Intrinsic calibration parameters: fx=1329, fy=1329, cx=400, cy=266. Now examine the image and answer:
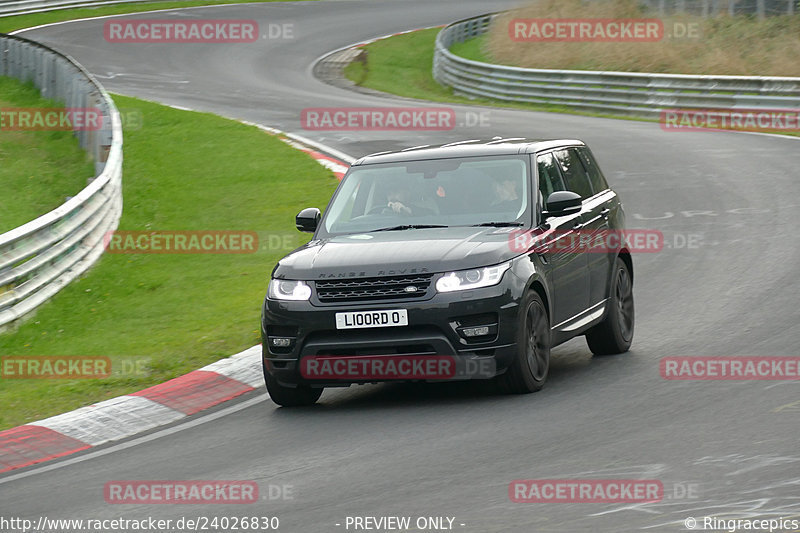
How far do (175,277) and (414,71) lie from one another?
1089 inches

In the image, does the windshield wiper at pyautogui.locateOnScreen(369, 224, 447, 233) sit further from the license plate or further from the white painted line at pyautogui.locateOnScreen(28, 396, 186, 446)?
the white painted line at pyautogui.locateOnScreen(28, 396, 186, 446)

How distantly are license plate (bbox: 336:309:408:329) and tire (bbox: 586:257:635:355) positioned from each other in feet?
8.12

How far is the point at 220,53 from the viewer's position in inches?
1713

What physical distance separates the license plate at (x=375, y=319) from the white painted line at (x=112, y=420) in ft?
5.14

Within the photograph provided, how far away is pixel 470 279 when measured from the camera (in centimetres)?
866

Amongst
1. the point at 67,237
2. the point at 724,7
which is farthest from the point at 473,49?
the point at 67,237

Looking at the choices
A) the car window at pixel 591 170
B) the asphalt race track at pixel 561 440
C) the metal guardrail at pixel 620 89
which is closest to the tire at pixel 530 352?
the asphalt race track at pixel 561 440

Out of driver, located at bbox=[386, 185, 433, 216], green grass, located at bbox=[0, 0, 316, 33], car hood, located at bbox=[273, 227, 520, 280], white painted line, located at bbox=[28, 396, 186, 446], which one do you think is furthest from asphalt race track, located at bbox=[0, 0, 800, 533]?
green grass, located at bbox=[0, 0, 316, 33]

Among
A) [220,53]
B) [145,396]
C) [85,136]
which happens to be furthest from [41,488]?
[220,53]

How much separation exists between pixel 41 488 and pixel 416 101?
26.4 meters

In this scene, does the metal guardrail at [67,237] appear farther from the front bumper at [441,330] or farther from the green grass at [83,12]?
the green grass at [83,12]

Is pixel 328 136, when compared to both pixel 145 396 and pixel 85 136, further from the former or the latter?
pixel 145 396

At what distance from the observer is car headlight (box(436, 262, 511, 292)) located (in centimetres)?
862

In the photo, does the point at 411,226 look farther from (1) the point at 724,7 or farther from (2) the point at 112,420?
(1) the point at 724,7
